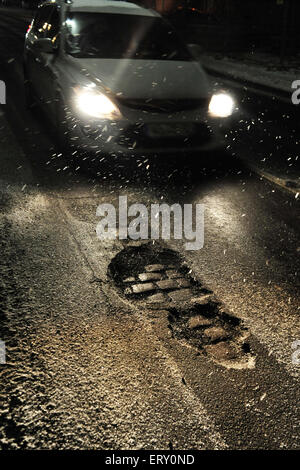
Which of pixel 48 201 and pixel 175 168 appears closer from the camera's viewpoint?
pixel 48 201

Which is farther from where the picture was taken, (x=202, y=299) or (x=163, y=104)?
(x=163, y=104)

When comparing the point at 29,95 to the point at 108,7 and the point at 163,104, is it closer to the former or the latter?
the point at 108,7

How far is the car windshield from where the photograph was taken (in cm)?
614

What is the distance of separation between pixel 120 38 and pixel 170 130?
1880mm

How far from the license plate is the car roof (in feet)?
7.89

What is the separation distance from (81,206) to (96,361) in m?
2.33

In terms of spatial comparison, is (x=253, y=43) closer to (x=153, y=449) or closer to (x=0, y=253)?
(x=0, y=253)

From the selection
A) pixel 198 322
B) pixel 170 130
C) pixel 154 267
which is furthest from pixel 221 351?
pixel 170 130

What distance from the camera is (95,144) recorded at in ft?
17.6

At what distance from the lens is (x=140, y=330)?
2957 millimetres

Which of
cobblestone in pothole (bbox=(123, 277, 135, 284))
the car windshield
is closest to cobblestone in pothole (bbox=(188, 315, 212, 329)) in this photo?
cobblestone in pothole (bbox=(123, 277, 135, 284))

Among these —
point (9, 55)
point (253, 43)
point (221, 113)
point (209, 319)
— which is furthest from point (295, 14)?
point (209, 319)

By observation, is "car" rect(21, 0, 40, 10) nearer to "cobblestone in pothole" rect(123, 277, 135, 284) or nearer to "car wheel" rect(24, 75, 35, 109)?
"car wheel" rect(24, 75, 35, 109)

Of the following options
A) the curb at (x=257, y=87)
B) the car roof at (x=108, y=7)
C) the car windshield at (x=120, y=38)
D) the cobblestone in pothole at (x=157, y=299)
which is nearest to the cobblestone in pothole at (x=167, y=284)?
the cobblestone in pothole at (x=157, y=299)
